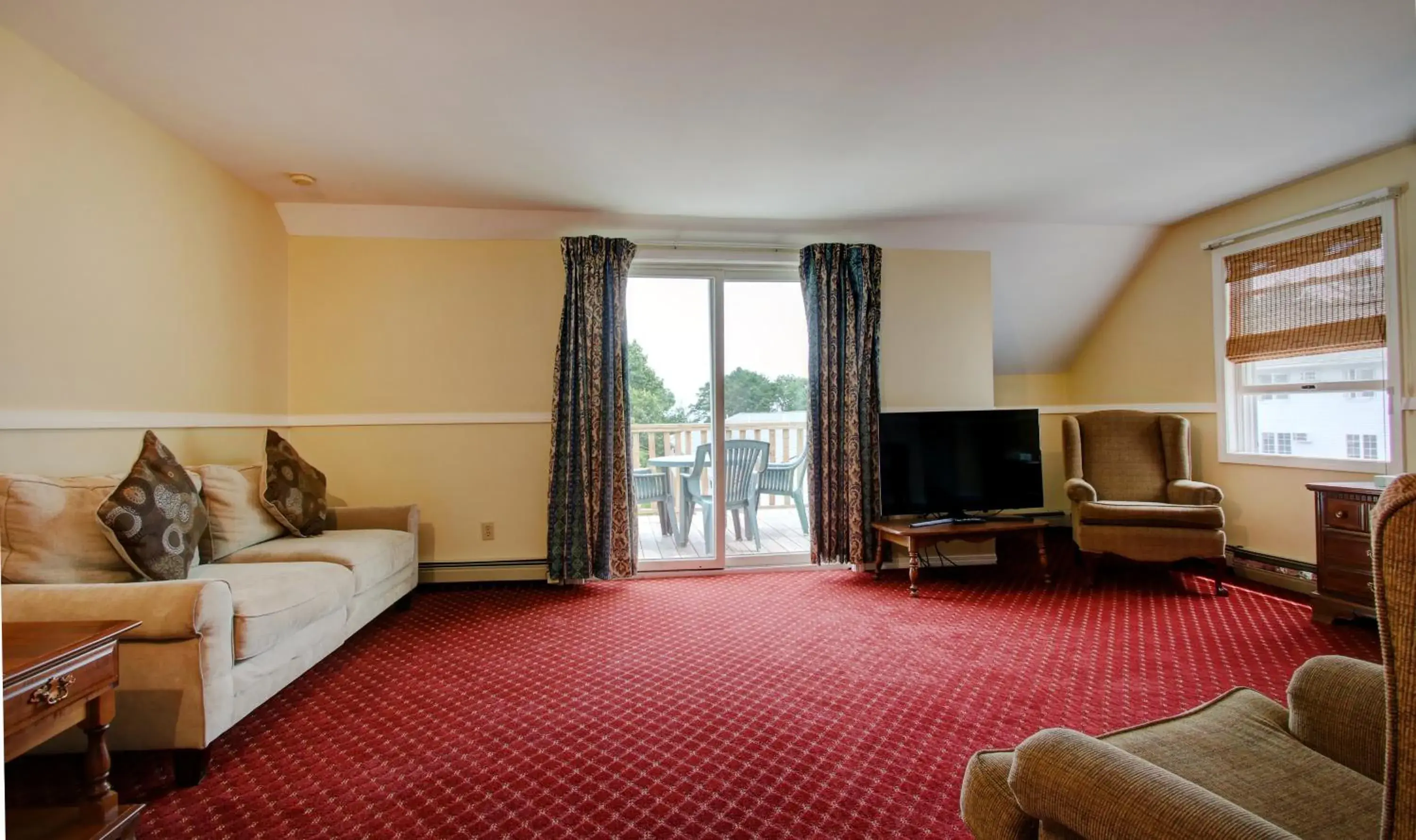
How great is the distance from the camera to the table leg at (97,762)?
1556 millimetres

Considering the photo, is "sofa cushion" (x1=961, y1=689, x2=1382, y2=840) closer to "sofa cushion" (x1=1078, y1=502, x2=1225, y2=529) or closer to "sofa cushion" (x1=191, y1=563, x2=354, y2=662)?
"sofa cushion" (x1=191, y1=563, x2=354, y2=662)

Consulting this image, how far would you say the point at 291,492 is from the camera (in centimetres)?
312

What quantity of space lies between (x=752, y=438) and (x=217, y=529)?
2.97m

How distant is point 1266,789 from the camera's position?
44.8 inches

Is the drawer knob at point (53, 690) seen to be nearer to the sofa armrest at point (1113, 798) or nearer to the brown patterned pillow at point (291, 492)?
the brown patterned pillow at point (291, 492)

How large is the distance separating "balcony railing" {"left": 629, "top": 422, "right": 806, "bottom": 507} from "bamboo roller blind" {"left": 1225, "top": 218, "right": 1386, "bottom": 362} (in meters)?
2.82

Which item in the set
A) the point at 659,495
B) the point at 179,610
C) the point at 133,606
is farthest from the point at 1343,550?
the point at 133,606

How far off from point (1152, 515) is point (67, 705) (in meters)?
4.59

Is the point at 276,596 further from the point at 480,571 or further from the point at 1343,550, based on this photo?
the point at 1343,550

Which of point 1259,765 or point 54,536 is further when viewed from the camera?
point 54,536

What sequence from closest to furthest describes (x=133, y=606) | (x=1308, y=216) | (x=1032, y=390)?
(x=133, y=606) → (x=1308, y=216) → (x=1032, y=390)

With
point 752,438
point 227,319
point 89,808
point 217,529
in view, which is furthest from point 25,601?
point 752,438

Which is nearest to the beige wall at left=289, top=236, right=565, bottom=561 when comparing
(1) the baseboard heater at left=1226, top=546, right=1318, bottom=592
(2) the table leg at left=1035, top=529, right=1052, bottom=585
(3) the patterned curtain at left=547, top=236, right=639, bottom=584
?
(3) the patterned curtain at left=547, top=236, right=639, bottom=584

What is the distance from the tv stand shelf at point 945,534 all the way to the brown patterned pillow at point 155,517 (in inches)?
134
